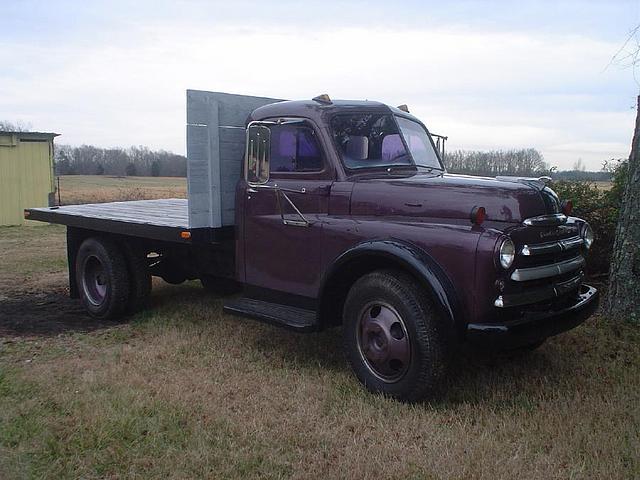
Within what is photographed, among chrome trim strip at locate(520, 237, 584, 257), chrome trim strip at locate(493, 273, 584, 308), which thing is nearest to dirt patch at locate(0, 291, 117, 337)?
chrome trim strip at locate(493, 273, 584, 308)

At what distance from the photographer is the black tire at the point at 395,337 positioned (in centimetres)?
432

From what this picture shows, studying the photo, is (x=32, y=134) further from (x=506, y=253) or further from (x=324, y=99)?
(x=506, y=253)

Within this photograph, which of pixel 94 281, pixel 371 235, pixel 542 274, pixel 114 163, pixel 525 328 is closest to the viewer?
pixel 525 328

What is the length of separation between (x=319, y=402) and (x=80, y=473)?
1.66 metres

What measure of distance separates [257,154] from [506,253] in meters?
2.46

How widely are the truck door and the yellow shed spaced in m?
14.8

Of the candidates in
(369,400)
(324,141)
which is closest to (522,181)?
(324,141)

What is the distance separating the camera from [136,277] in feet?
24.0

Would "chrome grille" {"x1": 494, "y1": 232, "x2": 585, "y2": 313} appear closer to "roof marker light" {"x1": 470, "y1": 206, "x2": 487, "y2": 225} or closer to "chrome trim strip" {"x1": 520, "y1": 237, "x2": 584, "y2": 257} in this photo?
"chrome trim strip" {"x1": 520, "y1": 237, "x2": 584, "y2": 257}

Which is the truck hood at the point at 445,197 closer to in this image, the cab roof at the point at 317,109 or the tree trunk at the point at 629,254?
the cab roof at the point at 317,109

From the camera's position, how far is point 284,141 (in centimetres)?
558

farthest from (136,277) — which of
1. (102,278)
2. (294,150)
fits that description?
(294,150)

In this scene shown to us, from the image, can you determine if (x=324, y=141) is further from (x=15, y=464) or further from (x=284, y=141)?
(x=15, y=464)

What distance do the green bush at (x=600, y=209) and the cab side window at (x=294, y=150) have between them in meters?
3.47
